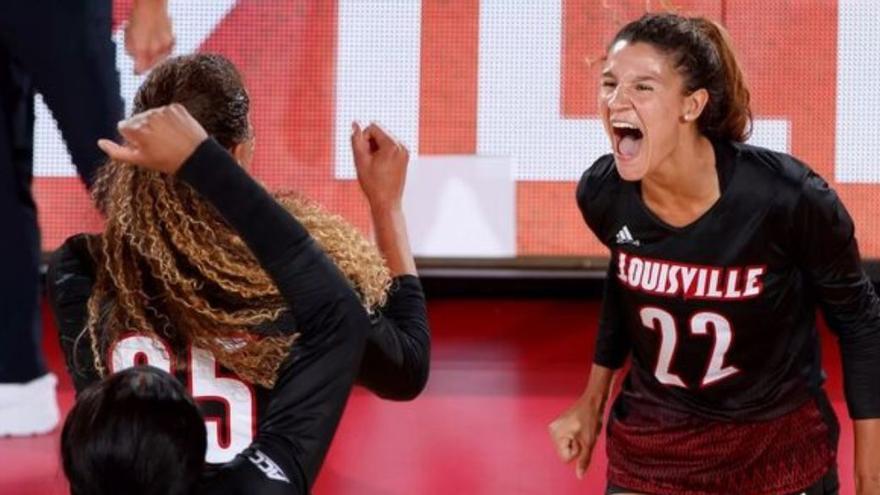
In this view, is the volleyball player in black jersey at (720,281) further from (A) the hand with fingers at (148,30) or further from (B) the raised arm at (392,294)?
(A) the hand with fingers at (148,30)

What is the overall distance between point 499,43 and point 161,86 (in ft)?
5.89

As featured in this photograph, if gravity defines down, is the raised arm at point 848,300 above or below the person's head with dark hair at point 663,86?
below

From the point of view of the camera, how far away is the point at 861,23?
3.60 m

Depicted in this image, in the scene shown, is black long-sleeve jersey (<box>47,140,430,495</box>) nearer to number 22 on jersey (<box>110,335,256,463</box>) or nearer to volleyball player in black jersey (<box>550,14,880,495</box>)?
number 22 on jersey (<box>110,335,256,463</box>)

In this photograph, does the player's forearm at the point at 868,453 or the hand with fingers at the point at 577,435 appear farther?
the hand with fingers at the point at 577,435

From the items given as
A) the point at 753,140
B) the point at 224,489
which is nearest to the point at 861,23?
the point at 753,140

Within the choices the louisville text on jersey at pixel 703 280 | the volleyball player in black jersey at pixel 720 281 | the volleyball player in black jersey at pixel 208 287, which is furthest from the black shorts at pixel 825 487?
the volleyball player in black jersey at pixel 208 287

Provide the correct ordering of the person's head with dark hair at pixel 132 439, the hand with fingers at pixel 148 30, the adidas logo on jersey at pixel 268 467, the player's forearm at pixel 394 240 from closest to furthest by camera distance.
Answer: the person's head with dark hair at pixel 132 439, the adidas logo on jersey at pixel 268 467, the player's forearm at pixel 394 240, the hand with fingers at pixel 148 30

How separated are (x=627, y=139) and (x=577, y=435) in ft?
1.45

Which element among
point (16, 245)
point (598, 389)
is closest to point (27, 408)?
point (16, 245)

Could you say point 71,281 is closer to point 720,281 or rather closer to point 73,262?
point 73,262

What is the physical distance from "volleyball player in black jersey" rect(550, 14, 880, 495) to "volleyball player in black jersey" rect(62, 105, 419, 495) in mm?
833

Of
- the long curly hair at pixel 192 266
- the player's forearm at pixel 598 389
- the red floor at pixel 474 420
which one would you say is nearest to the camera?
the long curly hair at pixel 192 266

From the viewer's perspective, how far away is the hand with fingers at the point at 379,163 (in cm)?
191
